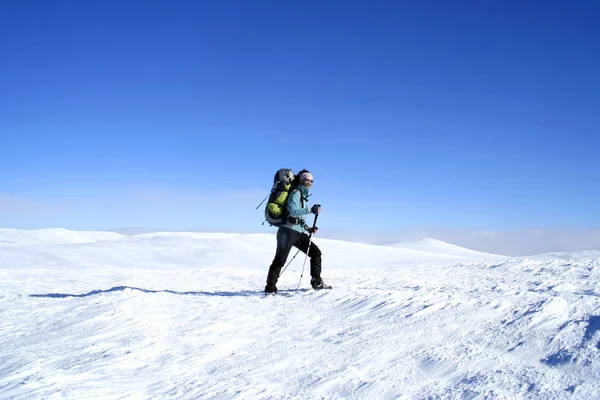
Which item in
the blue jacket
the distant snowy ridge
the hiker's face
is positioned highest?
the hiker's face

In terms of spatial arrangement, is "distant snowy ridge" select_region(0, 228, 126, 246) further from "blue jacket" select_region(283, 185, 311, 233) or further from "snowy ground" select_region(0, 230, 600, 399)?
"blue jacket" select_region(283, 185, 311, 233)

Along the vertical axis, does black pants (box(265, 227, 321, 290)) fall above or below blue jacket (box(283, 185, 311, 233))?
below

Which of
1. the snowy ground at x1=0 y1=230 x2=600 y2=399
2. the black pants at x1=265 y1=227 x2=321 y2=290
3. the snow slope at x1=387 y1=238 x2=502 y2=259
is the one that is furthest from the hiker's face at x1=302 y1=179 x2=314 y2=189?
the snow slope at x1=387 y1=238 x2=502 y2=259

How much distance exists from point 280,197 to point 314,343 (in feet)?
11.0

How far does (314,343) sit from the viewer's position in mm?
4590

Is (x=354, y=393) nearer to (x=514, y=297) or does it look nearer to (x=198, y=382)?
(x=198, y=382)

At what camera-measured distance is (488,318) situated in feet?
14.9

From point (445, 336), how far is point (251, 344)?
2.07 m

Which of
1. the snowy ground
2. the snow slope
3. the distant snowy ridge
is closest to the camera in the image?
the snowy ground

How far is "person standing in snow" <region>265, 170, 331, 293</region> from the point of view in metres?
7.39

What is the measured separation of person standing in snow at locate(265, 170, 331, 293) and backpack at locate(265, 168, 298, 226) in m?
0.11

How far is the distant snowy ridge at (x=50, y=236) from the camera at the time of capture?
99.5 ft

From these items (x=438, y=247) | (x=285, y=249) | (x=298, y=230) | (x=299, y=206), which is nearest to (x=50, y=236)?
(x=438, y=247)

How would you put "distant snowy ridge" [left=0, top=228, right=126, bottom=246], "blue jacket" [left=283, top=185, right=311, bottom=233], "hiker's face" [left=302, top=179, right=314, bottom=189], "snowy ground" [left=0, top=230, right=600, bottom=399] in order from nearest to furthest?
"snowy ground" [left=0, top=230, right=600, bottom=399] < "blue jacket" [left=283, top=185, right=311, bottom=233] < "hiker's face" [left=302, top=179, right=314, bottom=189] < "distant snowy ridge" [left=0, top=228, right=126, bottom=246]
